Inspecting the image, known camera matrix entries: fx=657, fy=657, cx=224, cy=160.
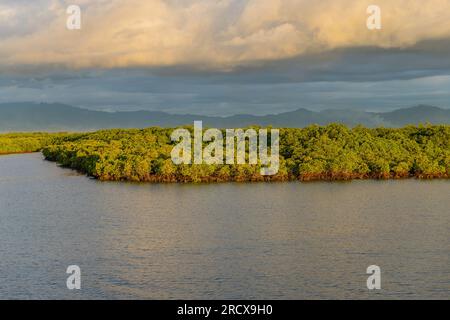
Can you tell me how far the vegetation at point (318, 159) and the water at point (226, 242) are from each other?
9.44 meters

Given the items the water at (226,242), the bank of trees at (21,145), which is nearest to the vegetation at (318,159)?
the water at (226,242)

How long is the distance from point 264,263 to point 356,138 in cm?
6139

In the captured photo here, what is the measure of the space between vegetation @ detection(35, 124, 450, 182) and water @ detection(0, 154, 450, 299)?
9438 millimetres

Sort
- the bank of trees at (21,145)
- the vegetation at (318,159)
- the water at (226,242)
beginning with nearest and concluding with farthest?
the water at (226,242) < the vegetation at (318,159) < the bank of trees at (21,145)

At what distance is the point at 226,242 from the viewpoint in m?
42.6

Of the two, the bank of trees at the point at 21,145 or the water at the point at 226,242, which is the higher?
the bank of trees at the point at 21,145

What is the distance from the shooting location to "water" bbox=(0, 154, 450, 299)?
108 ft

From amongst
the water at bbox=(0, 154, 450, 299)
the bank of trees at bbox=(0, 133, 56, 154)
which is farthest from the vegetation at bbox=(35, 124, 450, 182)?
the bank of trees at bbox=(0, 133, 56, 154)

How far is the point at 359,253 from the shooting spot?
39375 mm

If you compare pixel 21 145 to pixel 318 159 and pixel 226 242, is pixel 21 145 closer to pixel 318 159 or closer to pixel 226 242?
pixel 318 159

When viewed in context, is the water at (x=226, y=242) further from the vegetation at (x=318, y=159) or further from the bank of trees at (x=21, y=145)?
the bank of trees at (x=21, y=145)

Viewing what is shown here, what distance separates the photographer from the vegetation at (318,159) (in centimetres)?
7950

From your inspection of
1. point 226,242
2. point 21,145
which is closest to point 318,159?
point 226,242

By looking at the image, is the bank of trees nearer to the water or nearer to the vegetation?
the vegetation
